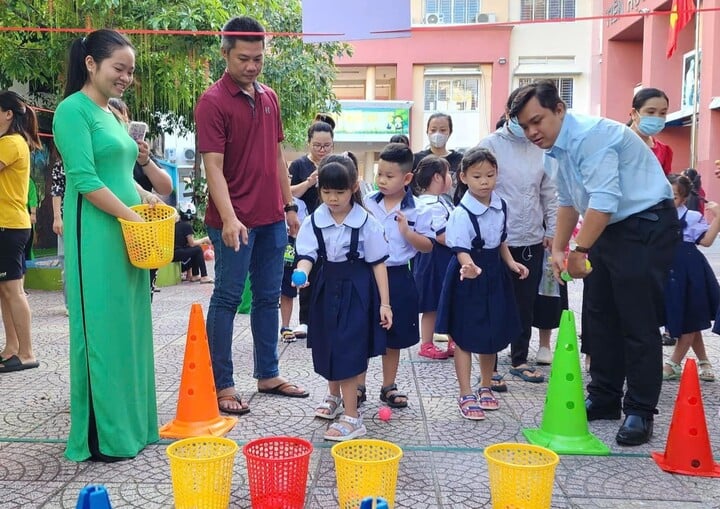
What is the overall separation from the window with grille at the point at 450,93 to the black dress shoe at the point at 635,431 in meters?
25.1

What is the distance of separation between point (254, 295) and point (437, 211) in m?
1.35

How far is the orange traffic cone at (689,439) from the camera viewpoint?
327 cm

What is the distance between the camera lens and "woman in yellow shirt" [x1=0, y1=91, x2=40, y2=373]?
198 inches

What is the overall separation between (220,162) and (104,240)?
2.98ft

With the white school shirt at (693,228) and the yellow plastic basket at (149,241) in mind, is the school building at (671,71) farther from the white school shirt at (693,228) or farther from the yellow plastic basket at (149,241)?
the yellow plastic basket at (149,241)

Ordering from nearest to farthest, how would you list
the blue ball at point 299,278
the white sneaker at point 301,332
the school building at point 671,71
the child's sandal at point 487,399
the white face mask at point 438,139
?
1. the blue ball at point 299,278
2. the child's sandal at point 487,399
3. the white face mask at point 438,139
4. the white sneaker at point 301,332
5. the school building at point 671,71

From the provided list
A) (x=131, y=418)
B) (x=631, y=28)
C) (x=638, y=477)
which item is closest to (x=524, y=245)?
(x=638, y=477)

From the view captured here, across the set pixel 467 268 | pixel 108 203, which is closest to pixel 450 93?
pixel 467 268

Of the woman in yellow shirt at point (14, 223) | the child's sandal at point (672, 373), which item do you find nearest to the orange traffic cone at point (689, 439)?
the child's sandal at point (672, 373)

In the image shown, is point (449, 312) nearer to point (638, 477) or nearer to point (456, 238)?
→ point (456, 238)

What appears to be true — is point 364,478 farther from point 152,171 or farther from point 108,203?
point 152,171

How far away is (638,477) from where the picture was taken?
→ 3230 mm

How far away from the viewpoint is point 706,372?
4898mm

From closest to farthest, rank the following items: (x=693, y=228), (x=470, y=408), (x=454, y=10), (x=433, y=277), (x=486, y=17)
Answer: (x=470, y=408) < (x=693, y=228) < (x=433, y=277) < (x=486, y=17) < (x=454, y=10)
